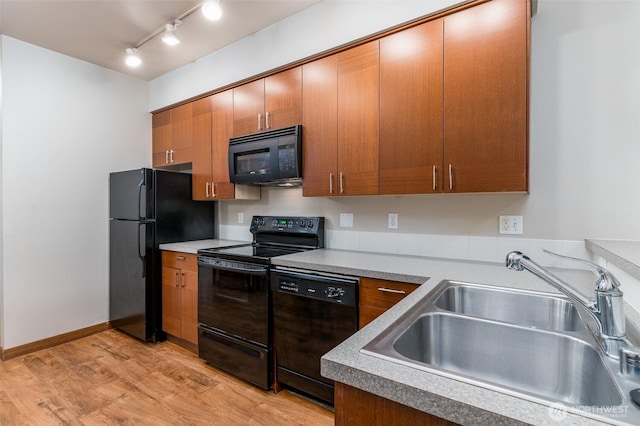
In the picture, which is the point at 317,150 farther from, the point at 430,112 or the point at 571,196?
the point at 571,196

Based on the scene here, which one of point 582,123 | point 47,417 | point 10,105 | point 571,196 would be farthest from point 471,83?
point 10,105

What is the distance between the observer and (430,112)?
1.84 m

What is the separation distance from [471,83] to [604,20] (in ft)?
2.38

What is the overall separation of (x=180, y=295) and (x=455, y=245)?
7.69 ft

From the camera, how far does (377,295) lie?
1.72 meters

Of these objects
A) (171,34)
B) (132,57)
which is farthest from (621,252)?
(132,57)

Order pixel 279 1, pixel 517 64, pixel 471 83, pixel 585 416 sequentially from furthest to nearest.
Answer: pixel 279 1 → pixel 471 83 → pixel 517 64 → pixel 585 416

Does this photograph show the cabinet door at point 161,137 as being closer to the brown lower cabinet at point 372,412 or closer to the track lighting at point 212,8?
the track lighting at point 212,8

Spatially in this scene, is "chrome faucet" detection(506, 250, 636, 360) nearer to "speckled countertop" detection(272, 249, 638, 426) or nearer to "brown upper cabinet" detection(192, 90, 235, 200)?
"speckled countertop" detection(272, 249, 638, 426)

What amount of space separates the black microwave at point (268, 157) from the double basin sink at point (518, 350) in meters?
1.50

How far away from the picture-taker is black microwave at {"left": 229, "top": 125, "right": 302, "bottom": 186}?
2359mm

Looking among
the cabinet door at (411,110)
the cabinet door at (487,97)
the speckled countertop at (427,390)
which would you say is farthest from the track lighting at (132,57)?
the speckled countertop at (427,390)

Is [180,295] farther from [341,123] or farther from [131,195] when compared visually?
[341,123]

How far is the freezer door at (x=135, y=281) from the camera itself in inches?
115
